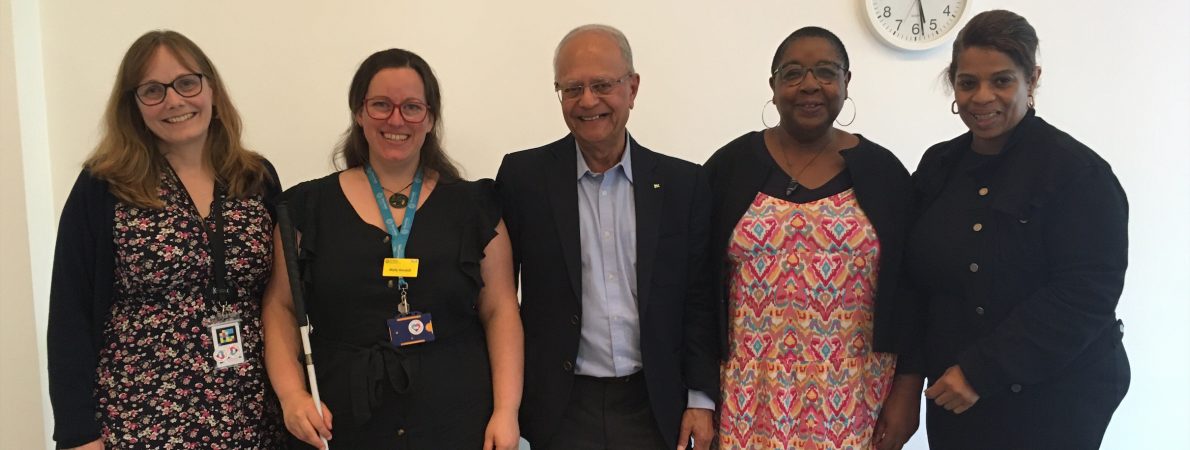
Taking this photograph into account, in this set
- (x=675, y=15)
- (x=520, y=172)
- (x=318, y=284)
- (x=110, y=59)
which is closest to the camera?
(x=318, y=284)

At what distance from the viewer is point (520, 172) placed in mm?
1804

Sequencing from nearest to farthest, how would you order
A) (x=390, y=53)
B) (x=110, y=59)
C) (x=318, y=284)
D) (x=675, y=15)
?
1. (x=318, y=284)
2. (x=390, y=53)
3. (x=110, y=59)
4. (x=675, y=15)

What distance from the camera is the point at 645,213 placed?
1.72 m

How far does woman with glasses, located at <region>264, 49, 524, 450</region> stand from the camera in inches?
62.1

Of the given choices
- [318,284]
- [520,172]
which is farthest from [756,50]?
[318,284]

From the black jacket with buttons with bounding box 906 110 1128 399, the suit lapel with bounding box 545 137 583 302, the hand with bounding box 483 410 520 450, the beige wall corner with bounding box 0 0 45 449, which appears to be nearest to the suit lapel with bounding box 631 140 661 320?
the suit lapel with bounding box 545 137 583 302

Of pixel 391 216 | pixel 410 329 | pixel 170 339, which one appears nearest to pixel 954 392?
pixel 410 329

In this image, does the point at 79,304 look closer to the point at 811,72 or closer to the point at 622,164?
the point at 622,164

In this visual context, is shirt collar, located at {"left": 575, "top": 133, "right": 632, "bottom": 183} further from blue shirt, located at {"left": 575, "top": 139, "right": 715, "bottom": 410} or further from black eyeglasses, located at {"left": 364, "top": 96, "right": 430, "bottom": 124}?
black eyeglasses, located at {"left": 364, "top": 96, "right": 430, "bottom": 124}

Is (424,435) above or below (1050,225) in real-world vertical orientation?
below

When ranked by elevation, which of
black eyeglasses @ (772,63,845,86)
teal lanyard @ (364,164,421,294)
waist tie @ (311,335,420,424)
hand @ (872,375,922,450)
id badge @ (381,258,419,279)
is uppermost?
black eyeglasses @ (772,63,845,86)

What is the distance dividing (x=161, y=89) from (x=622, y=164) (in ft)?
3.64

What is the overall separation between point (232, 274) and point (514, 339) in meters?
0.68

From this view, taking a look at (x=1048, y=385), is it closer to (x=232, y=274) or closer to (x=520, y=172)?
(x=520, y=172)
